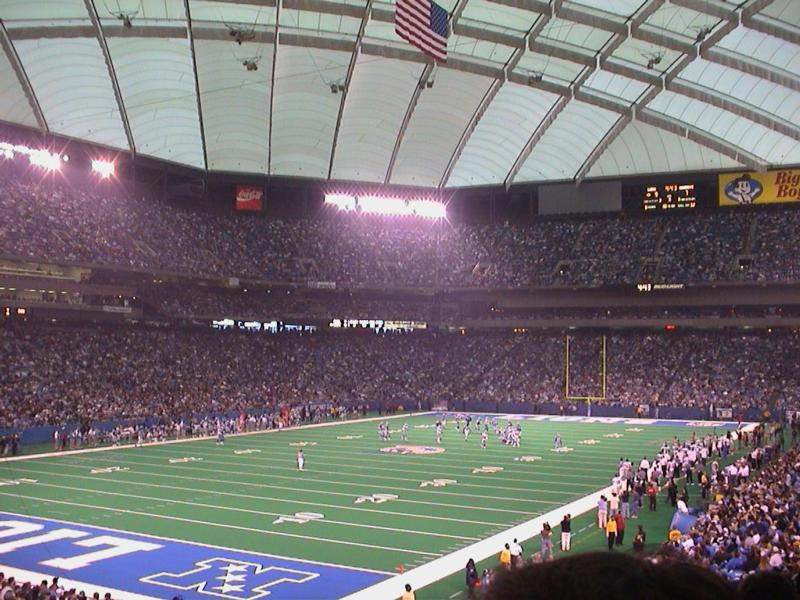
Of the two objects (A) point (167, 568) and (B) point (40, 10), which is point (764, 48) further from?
(A) point (167, 568)

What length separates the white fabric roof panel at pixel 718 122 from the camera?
4684cm

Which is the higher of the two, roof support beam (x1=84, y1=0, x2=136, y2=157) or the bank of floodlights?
roof support beam (x1=84, y1=0, x2=136, y2=157)

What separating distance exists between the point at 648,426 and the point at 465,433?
12.6 meters

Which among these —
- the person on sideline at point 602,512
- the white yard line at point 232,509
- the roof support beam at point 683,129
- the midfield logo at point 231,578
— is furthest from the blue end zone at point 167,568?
the roof support beam at point 683,129

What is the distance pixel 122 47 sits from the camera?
40.6 m

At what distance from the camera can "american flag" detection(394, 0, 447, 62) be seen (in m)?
26.2

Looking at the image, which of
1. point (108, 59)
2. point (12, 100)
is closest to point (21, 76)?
point (12, 100)

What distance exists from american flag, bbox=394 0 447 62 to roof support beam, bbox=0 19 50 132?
2005cm

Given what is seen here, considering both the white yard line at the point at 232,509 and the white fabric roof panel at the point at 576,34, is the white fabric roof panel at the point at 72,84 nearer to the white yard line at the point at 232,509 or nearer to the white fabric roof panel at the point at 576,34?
the white fabric roof panel at the point at 576,34

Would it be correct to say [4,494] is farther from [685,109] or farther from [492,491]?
[685,109]

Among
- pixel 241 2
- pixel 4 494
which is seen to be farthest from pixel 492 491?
pixel 241 2

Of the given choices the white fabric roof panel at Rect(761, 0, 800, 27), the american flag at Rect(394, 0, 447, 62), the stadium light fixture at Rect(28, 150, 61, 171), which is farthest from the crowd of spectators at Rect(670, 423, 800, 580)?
the stadium light fixture at Rect(28, 150, 61, 171)

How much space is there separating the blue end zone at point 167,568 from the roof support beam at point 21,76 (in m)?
26.1

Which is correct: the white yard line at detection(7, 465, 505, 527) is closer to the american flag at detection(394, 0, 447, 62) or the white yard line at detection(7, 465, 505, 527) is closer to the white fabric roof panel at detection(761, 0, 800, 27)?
the american flag at detection(394, 0, 447, 62)
